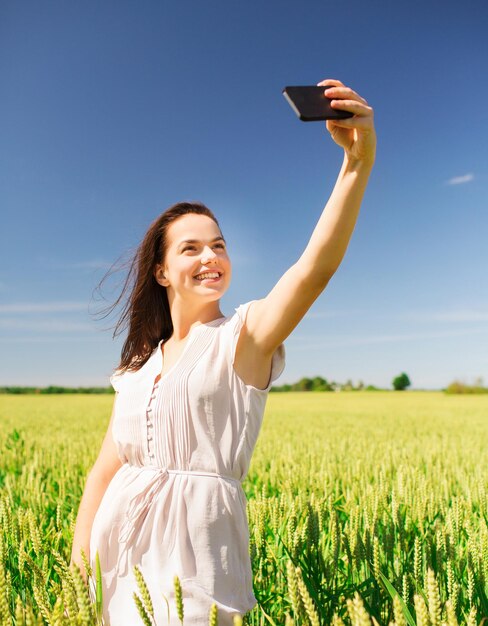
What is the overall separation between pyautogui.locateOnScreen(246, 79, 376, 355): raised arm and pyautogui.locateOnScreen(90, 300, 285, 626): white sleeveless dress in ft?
0.78

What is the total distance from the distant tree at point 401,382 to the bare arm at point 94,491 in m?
66.3

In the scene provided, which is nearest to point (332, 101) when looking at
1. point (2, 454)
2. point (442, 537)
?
point (442, 537)

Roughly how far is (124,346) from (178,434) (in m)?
0.74

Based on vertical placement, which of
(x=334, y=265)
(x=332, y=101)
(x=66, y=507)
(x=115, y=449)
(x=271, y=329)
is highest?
(x=332, y=101)

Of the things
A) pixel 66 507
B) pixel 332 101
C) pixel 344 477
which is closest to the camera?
pixel 332 101

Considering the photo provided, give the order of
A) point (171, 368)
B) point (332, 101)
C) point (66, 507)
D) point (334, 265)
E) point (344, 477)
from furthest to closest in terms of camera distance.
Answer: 1. point (344, 477)
2. point (66, 507)
3. point (171, 368)
4. point (334, 265)
5. point (332, 101)

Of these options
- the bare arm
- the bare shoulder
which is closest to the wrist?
the bare shoulder

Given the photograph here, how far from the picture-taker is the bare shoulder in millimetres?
1608

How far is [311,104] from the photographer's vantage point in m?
1.26

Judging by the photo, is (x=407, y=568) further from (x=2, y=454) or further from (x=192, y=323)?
(x=2, y=454)

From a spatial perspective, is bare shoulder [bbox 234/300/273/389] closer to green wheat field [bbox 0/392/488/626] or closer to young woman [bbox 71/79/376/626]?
young woman [bbox 71/79/376/626]

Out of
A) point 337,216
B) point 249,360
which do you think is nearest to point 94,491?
point 249,360

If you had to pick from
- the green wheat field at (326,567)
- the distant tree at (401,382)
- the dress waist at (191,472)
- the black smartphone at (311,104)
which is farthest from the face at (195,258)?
the distant tree at (401,382)

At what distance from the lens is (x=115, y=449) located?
1938 mm
